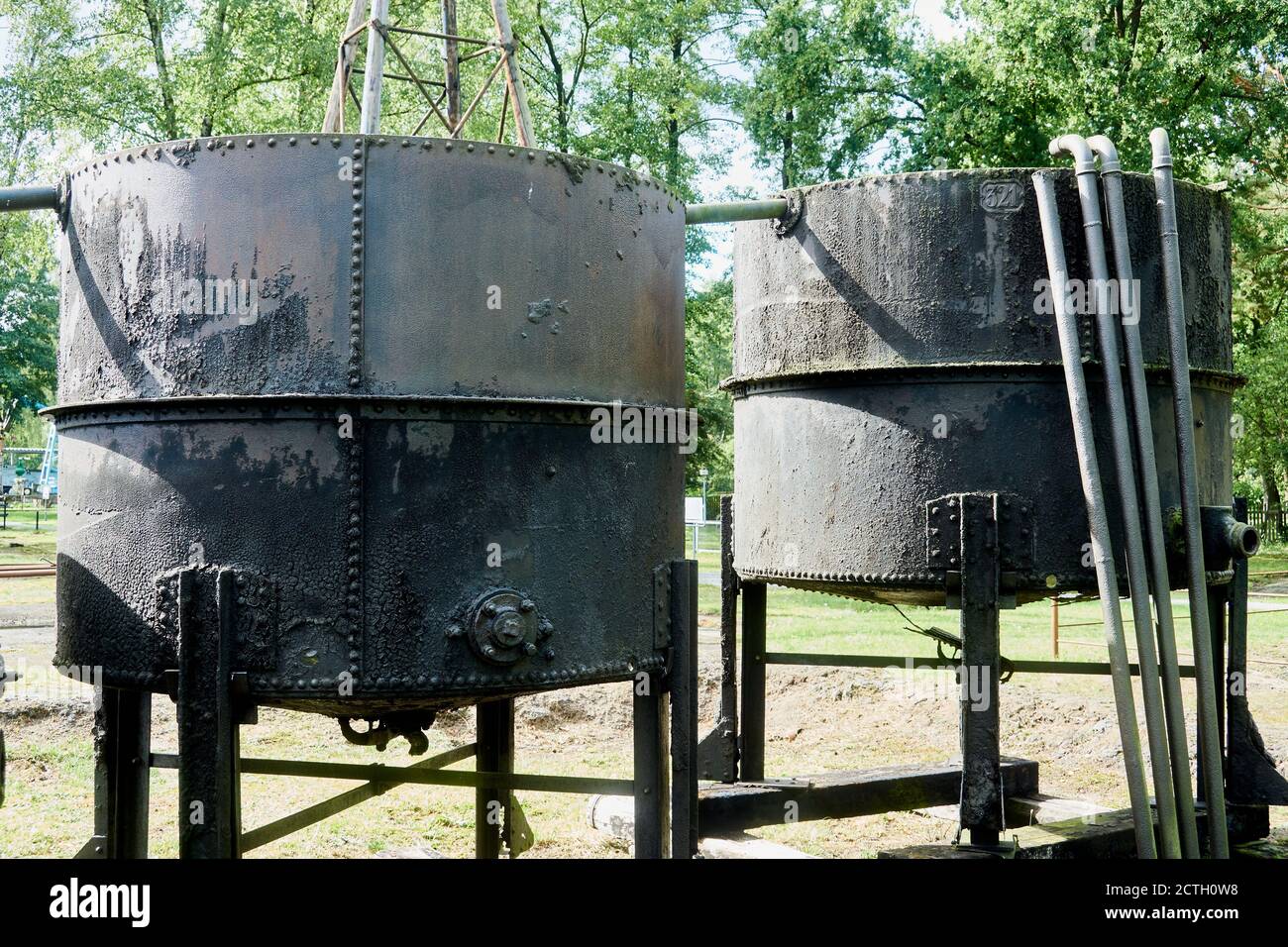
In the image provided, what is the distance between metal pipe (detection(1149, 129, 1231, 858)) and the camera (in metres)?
6.41

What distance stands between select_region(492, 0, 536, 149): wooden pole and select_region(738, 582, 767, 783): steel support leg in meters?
3.58

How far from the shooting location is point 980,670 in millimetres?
Answer: 6438

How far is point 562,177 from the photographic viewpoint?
535 cm

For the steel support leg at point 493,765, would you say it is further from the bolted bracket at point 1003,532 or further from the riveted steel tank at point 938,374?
the bolted bracket at point 1003,532

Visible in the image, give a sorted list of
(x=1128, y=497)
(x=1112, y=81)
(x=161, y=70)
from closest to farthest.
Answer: (x=1128, y=497), (x=1112, y=81), (x=161, y=70)

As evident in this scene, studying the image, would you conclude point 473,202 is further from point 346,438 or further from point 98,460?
point 98,460

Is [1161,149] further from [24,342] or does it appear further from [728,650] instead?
[24,342]

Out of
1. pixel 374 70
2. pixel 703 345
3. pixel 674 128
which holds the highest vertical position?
pixel 674 128

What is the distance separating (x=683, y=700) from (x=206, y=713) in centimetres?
205

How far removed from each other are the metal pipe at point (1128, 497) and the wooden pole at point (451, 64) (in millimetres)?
3319

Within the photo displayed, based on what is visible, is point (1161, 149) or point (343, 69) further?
point (1161, 149)

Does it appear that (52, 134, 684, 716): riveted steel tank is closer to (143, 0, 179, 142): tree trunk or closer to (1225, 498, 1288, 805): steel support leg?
(1225, 498, 1288, 805): steel support leg

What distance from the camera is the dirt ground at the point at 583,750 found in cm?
852

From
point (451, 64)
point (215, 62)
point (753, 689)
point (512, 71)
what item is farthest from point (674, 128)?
point (512, 71)
